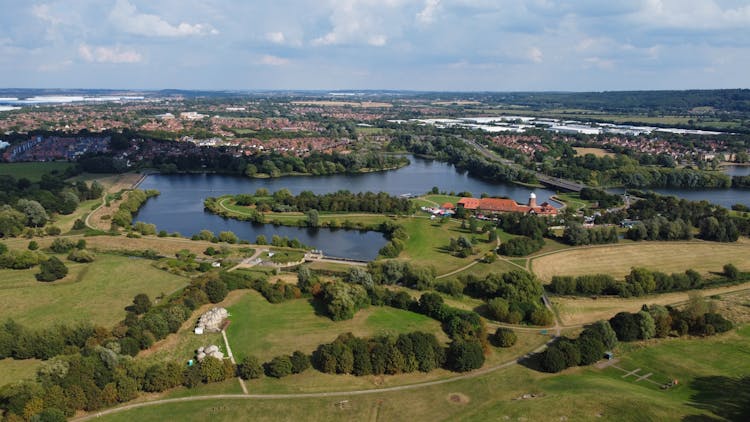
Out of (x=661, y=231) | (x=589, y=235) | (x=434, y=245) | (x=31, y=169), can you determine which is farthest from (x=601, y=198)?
(x=31, y=169)

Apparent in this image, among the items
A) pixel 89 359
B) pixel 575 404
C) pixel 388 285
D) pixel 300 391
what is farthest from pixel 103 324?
pixel 575 404

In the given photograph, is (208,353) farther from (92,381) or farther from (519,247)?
(519,247)

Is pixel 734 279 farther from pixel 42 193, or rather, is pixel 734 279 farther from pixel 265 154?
pixel 265 154

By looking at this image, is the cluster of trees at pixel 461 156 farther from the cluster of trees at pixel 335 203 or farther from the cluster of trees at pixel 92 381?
the cluster of trees at pixel 92 381

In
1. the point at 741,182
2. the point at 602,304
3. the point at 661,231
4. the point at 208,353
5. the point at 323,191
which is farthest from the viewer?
the point at 741,182

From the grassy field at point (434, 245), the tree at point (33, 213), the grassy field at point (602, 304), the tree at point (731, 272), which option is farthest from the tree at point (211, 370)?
the tree at point (33, 213)

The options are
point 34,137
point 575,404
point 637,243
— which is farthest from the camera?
point 34,137
